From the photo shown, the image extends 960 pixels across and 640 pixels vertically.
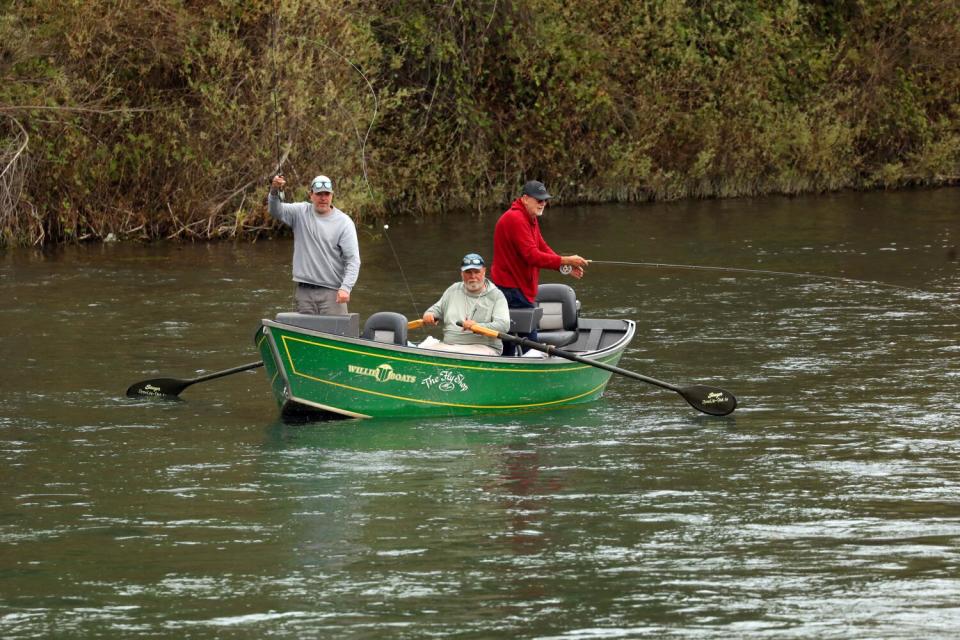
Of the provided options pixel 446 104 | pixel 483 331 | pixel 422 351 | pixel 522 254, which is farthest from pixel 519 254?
pixel 446 104

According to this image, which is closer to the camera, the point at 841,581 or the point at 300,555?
the point at 841,581

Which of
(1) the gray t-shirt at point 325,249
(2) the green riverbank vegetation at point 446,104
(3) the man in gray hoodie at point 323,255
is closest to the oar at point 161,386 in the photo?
(3) the man in gray hoodie at point 323,255

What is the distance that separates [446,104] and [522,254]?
1892cm

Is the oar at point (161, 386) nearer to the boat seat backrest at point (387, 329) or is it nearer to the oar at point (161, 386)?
the oar at point (161, 386)

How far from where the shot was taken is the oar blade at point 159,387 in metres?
13.6

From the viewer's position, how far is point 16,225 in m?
24.7

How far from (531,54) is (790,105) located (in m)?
7.29

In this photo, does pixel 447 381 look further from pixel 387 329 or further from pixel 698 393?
pixel 698 393

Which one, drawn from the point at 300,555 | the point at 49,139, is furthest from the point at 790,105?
the point at 300,555

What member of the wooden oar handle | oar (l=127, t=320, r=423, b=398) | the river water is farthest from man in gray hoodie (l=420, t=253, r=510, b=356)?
oar (l=127, t=320, r=423, b=398)

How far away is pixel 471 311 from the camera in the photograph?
1273cm

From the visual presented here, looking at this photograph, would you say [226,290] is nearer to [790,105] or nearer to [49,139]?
[49,139]

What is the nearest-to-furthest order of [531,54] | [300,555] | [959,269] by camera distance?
[300,555] < [959,269] < [531,54]

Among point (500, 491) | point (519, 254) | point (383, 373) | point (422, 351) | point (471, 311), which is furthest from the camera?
point (519, 254)
